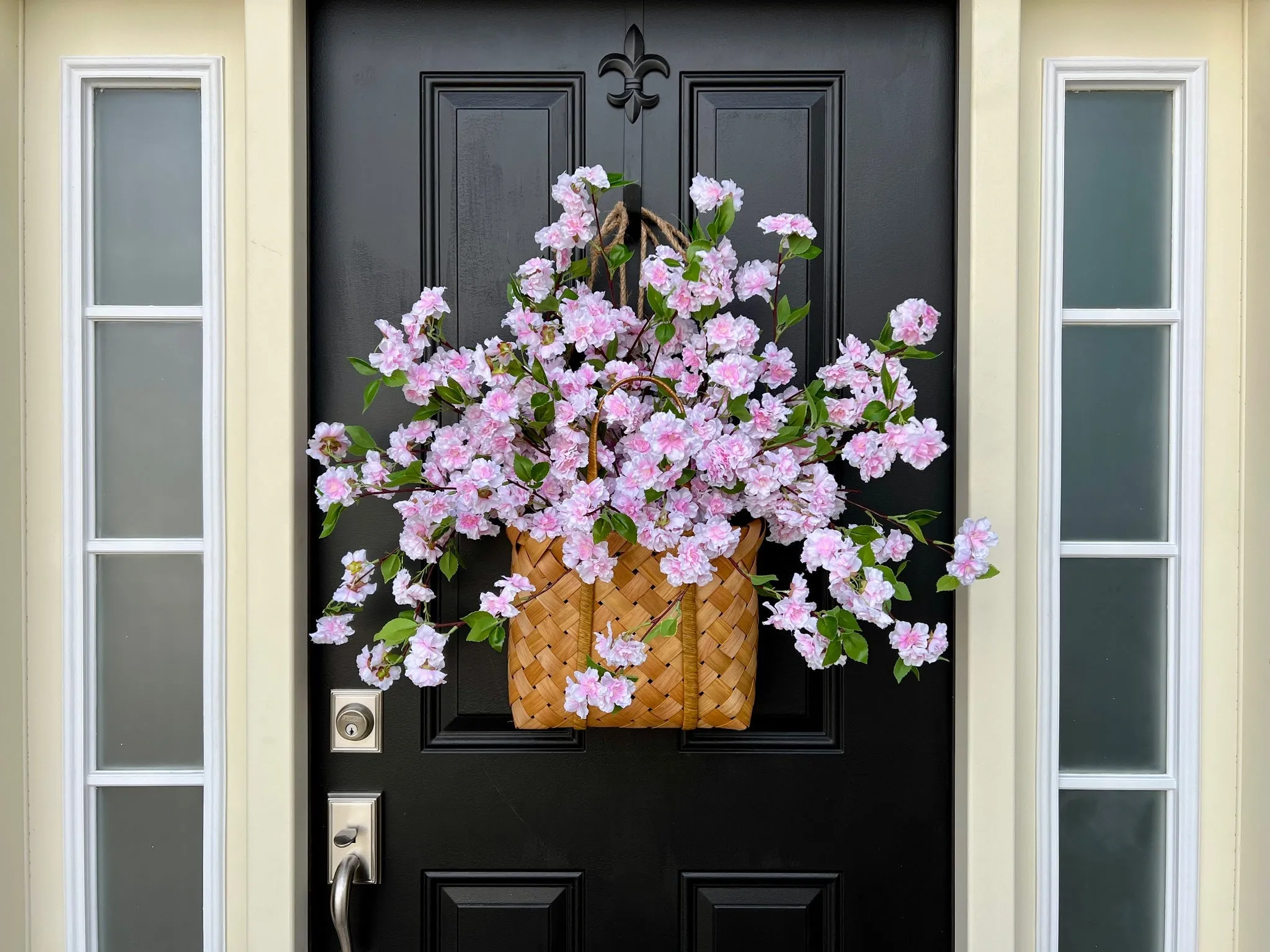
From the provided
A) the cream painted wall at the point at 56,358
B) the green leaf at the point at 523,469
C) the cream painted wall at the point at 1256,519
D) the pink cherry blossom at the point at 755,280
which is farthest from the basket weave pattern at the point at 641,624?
the cream painted wall at the point at 1256,519

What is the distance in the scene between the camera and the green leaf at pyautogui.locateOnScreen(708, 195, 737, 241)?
1028 mm

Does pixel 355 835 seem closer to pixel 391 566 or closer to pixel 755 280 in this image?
pixel 391 566

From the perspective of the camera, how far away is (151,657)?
135cm

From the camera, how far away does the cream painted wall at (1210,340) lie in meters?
1.30

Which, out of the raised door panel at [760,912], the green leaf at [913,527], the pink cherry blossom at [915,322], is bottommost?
the raised door panel at [760,912]

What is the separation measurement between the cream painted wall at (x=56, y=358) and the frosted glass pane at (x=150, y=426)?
7 centimetres

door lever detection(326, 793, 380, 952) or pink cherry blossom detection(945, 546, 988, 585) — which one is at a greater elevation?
pink cherry blossom detection(945, 546, 988, 585)

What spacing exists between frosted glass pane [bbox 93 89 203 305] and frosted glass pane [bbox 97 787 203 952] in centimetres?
83

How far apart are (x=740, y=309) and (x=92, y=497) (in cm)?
111

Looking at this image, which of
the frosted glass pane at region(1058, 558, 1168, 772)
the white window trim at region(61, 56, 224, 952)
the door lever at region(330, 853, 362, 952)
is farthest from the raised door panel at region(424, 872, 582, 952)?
the frosted glass pane at region(1058, 558, 1168, 772)

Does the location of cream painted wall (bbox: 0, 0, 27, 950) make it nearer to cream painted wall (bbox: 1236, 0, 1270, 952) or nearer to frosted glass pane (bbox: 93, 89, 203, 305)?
frosted glass pane (bbox: 93, 89, 203, 305)

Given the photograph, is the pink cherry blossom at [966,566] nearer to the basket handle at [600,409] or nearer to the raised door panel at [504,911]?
the basket handle at [600,409]

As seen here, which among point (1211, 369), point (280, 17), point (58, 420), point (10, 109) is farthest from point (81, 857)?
point (1211, 369)

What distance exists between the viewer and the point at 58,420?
4.36 feet
